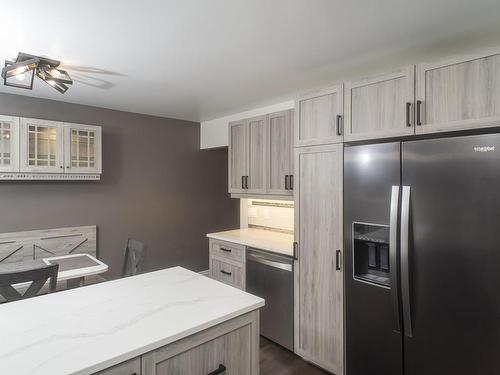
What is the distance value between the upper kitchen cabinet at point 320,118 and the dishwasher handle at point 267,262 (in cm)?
108

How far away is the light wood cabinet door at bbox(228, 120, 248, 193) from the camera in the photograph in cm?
343

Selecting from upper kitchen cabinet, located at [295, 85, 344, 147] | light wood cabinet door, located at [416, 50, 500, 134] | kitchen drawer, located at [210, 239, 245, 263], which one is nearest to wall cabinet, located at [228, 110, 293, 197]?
upper kitchen cabinet, located at [295, 85, 344, 147]

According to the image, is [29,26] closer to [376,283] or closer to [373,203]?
[373,203]

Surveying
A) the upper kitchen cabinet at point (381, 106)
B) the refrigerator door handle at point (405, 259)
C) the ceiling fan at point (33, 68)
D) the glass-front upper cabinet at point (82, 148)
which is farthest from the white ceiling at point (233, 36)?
the refrigerator door handle at point (405, 259)

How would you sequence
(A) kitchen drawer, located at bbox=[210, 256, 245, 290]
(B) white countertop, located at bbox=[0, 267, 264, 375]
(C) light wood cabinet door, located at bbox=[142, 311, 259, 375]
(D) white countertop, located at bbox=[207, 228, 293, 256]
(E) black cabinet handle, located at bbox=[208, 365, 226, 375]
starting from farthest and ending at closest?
(A) kitchen drawer, located at bbox=[210, 256, 245, 290]
(D) white countertop, located at bbox=[207, 228, 293, 256]
(E) black cabinet handle, located at bbox=[208, 365, 226, 375]
(C) light wood cabinet door, located at bbox=[142, 311, 259, 375]
(B) white countertop, located at bbox=[0, 267, 264, 375]

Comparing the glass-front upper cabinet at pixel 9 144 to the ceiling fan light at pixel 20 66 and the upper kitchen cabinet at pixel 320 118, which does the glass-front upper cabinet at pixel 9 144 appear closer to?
the ceiling fan light at pixel 20 66

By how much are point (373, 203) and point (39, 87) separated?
327cm

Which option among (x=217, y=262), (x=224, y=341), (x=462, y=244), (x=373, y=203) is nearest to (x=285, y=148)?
(x=373, y=203)

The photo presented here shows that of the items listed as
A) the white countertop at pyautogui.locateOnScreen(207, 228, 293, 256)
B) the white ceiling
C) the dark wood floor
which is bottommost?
the dark wood floor

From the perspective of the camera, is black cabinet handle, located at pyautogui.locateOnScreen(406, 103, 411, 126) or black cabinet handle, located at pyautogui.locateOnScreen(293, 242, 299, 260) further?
black cabinet handle, located at pyautogui.locateOnScreen(293, 242, 299, 260)

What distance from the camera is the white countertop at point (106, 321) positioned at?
977 millimetres

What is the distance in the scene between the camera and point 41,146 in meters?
3.11

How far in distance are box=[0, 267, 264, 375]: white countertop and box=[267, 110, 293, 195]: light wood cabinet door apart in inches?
59.3

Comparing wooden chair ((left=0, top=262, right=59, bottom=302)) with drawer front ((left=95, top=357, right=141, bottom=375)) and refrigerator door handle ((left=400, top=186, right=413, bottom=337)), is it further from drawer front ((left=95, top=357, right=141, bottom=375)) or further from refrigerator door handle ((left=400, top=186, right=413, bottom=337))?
refrigerator door handle ((left=400, top=186, right=413, bottom=337))
